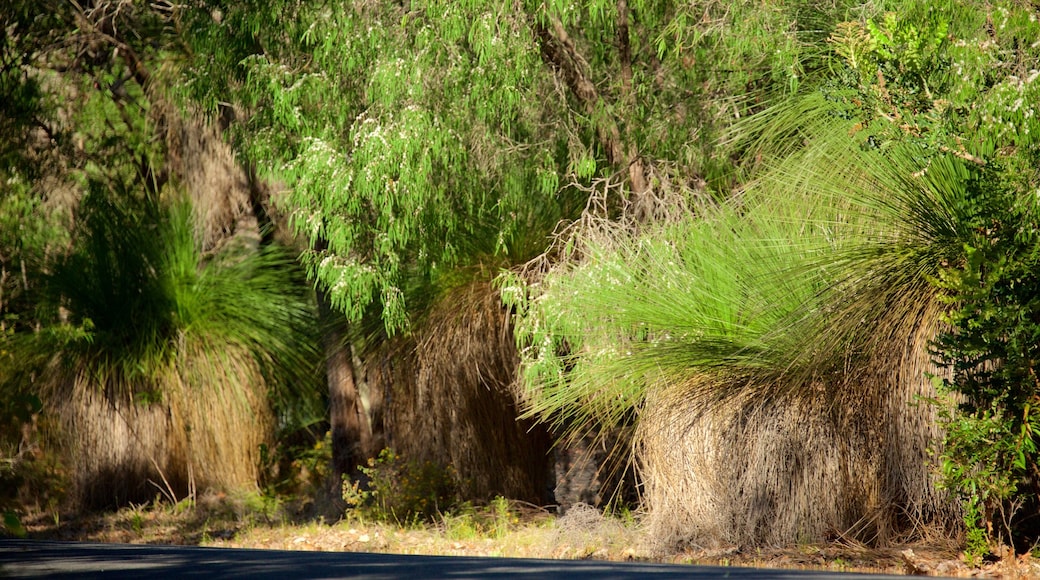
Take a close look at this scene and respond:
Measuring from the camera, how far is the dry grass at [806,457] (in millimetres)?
7516

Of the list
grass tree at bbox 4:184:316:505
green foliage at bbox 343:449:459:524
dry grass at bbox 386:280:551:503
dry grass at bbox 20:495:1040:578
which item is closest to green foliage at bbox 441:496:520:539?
dry grass at bbox 20:495:1040:578

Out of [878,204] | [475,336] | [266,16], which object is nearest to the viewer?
[878,204]

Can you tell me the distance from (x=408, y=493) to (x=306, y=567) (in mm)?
5553

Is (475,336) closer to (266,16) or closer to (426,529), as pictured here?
(426,529)

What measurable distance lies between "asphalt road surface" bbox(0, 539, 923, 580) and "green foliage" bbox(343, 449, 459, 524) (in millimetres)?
4532

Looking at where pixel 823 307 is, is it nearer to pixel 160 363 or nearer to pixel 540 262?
pixel 540 262

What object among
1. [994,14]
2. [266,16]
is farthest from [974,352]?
[266,16]

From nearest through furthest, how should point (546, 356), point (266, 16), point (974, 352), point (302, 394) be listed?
point (974, 352)
point (546, 356)
point (266, 16)
point (302, 394)

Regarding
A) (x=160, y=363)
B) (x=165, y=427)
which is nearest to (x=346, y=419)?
(x=165, y=427)

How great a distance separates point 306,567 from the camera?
5.83 meters

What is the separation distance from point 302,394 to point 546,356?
5774mm

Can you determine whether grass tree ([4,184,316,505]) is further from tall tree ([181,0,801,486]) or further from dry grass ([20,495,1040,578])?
tall tree ([181,0,801,486])

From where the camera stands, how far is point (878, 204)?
7.76 metres

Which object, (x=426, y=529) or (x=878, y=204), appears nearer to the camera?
(x=878, y=204)
